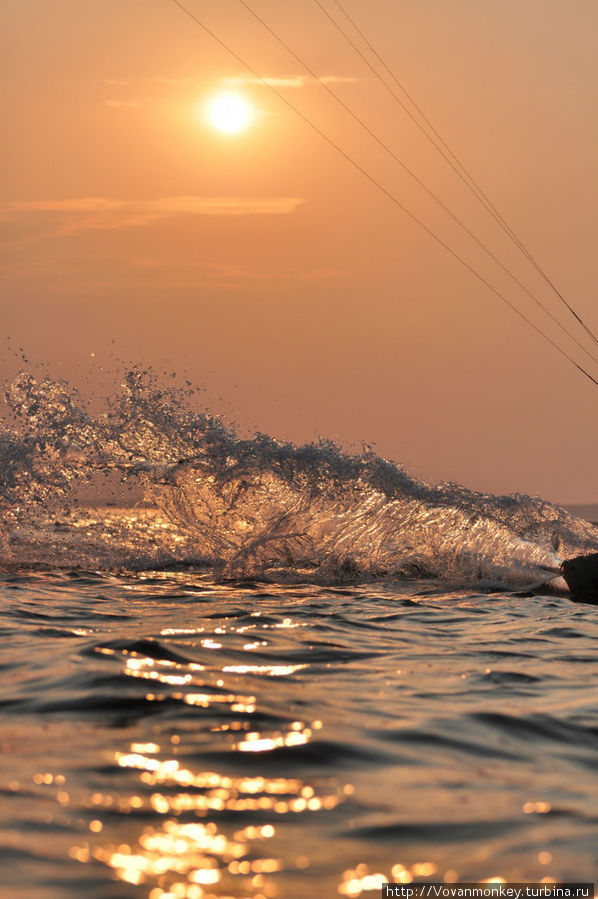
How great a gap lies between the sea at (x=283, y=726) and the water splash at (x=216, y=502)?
0.32 metres

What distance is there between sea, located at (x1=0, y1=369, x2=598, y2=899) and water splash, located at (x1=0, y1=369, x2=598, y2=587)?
32 centimetres

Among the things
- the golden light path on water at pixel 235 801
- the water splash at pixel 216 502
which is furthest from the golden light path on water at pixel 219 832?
the water splash at pixel 216 502

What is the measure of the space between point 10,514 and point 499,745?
14.2 m

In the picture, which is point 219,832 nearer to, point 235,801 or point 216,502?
point 235,801

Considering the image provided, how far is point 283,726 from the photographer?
5418 millimetres

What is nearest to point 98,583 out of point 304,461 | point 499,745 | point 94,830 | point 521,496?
point 304,461

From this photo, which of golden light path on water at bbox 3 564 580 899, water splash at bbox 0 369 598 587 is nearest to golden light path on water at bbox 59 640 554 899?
golden light path on water at bbox 3 564 580 899

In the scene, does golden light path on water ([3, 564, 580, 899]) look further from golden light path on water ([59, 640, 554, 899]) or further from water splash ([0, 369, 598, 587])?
water splash ([0, 369, 598, 587])

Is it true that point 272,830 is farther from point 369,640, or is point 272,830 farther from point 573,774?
point 369,640

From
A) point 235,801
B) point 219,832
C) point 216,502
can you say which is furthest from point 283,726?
point 216,502

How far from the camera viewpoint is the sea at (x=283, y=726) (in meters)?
3.60

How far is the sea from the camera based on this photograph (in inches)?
142

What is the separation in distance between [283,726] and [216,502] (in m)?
13.0

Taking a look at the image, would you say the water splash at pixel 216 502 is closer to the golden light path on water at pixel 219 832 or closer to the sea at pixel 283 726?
the sea at pixel 283 726
